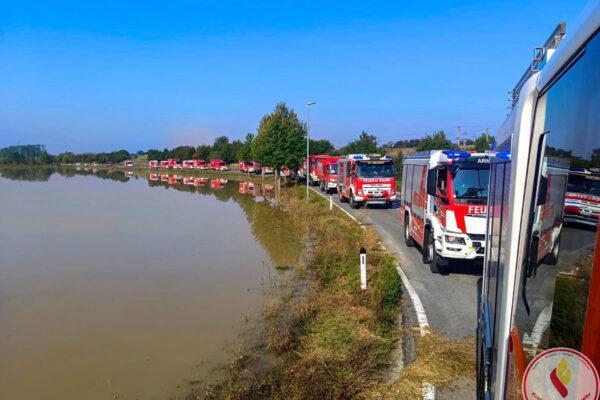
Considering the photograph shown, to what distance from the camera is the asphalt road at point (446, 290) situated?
300 inches

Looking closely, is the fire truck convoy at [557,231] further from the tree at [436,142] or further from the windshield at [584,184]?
the tree at [436,142]

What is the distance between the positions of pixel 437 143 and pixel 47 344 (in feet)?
136

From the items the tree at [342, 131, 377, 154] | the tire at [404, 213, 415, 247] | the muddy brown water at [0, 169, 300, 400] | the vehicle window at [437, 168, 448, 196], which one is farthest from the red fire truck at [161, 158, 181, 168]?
the vehicle window at [437, 168, 448, 196]

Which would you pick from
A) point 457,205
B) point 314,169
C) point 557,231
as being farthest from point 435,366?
point 314,169

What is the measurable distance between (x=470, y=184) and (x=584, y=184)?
824 centimetres

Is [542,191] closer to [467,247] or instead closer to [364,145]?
[467,247]

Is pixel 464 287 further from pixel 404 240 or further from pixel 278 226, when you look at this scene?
pixel 278 226

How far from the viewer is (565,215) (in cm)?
197

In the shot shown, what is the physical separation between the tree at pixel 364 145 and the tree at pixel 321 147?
550cm

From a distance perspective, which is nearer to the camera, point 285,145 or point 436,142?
point 285,145

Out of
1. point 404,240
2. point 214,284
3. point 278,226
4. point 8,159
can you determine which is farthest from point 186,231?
point 8,159

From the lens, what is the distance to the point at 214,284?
13.6m

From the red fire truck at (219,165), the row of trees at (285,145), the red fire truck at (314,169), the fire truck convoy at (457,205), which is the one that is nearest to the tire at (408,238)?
the fire truck convoy at (457,205)

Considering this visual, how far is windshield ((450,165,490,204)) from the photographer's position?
31.3 feet
